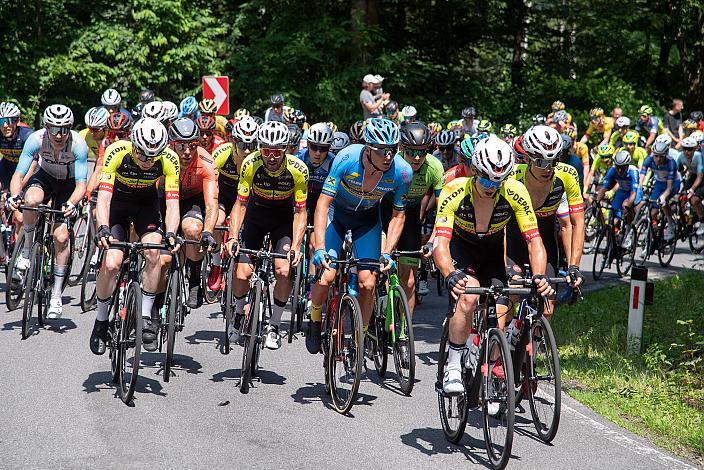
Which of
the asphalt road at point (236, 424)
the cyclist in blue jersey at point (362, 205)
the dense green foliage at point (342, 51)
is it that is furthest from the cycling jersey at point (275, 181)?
the dense green foliage at point (342, 51)

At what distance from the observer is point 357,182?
8.35 m

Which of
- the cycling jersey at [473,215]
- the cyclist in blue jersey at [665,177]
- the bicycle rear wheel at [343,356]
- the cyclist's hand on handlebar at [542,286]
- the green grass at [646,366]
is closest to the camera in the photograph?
the cyclist's hand on handlebar at [542,286]

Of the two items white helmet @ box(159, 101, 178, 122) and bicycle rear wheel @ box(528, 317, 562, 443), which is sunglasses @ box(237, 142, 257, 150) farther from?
bicycle rear wheel @ box(528, 317, 562, 443)

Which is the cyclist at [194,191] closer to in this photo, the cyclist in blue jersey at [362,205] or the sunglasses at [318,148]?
the sunglasses at [318,148]

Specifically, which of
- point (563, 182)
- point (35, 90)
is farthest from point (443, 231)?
point (35, 90)

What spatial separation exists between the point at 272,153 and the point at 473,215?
2146 mm

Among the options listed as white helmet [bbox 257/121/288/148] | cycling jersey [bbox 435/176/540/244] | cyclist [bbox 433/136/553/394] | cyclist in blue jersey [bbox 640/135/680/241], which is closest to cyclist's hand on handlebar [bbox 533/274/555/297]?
cyclist [bbox 433/136/553/394]

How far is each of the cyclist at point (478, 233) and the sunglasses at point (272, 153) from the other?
1896 millimetres

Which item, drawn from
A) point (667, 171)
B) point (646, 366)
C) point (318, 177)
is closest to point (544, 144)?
point (646, 366)

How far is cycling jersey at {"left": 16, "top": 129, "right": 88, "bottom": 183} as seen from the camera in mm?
11070

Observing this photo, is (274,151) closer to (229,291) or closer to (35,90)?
(229,291)

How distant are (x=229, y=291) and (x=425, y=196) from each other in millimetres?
2512

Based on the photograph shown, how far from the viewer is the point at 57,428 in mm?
7145

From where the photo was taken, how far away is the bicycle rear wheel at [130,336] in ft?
25.4
